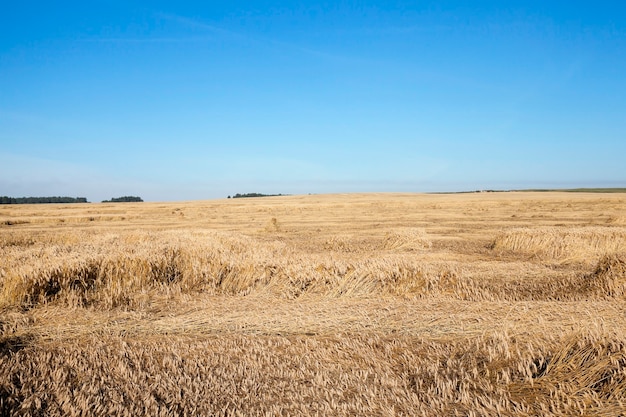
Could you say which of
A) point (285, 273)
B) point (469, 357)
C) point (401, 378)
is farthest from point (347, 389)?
point (285, 273)

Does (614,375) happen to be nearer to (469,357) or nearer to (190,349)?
→ (469,357)

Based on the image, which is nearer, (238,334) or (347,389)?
(347,389)

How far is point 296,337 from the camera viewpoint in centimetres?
567

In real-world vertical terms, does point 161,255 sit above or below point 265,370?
above

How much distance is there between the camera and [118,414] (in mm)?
3682

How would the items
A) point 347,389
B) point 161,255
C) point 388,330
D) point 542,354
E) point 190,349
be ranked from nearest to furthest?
point 347,389, point 542,354, point 190,349, point 388,330, point 161,255

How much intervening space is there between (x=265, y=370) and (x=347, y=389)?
978mm

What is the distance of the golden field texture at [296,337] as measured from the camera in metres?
3.87

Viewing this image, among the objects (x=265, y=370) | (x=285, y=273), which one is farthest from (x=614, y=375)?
(x=285, y=273)

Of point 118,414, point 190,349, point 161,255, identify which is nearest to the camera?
point 118,414

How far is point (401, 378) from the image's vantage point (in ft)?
14.3

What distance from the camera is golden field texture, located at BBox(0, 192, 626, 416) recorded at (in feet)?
12.7

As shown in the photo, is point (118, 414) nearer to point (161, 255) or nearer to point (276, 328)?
point (276, 328)

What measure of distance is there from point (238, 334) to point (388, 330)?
201 cm
